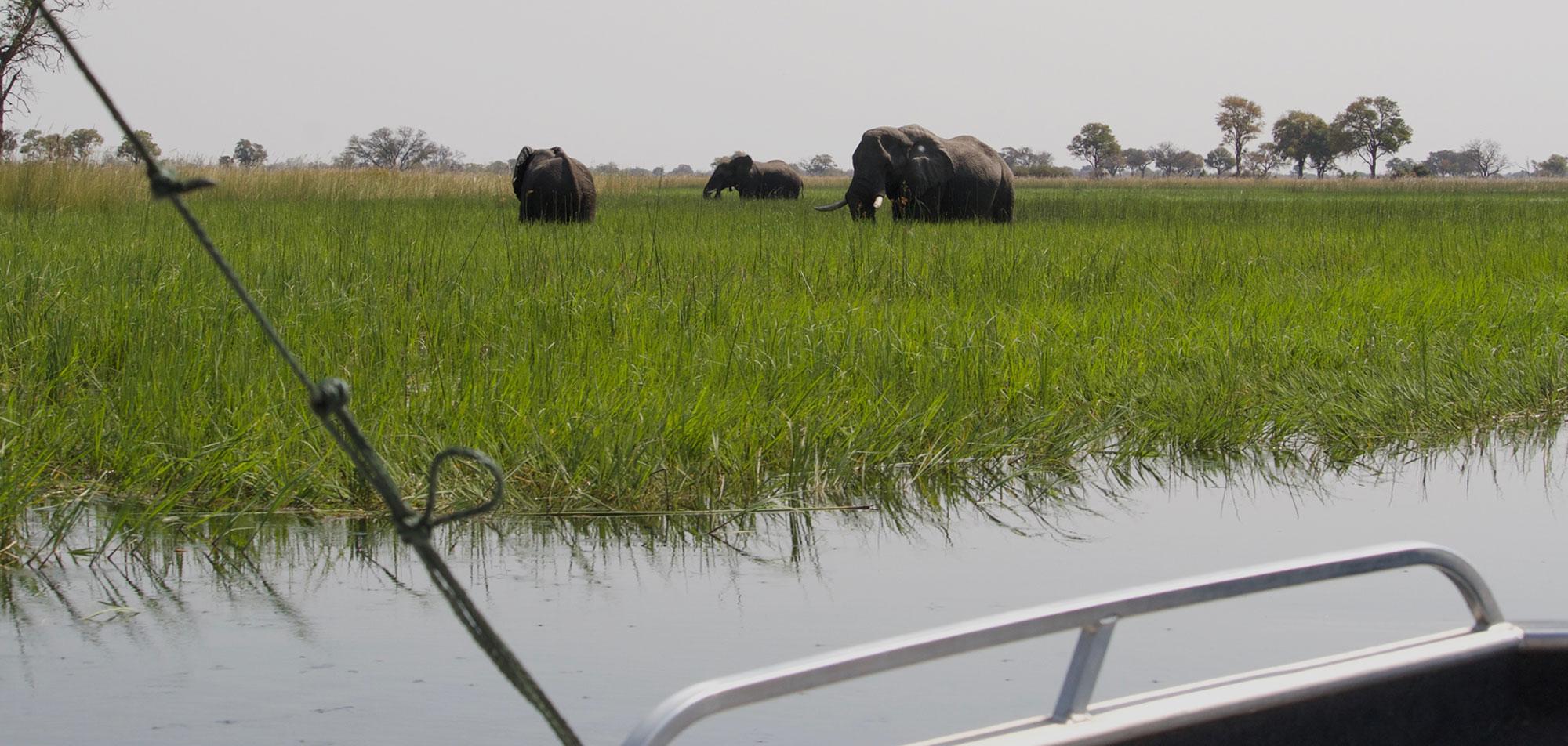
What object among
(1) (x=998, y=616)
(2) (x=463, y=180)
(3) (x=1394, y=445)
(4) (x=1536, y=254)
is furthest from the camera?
(2) (x=463, y=180)

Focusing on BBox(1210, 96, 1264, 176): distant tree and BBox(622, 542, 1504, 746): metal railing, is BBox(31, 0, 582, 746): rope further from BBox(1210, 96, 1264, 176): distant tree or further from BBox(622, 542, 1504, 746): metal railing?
BBox(1210, 96, 1264, 176): distant tree

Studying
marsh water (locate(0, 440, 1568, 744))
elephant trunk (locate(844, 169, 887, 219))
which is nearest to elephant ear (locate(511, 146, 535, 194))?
elephant trunk (locate(844, 169, 887, 219))

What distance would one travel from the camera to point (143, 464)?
182 inches

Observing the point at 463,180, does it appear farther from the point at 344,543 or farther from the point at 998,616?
the point at 998,616

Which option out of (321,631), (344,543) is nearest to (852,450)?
(344,543)

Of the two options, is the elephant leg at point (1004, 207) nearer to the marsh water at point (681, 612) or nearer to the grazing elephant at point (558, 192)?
the grazing elephant at point (558, 192)

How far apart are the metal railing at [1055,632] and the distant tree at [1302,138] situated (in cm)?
10765

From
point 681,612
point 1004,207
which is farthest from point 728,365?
point 1004,207

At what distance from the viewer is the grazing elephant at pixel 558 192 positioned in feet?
50.5

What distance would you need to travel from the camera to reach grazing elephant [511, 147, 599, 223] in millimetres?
15398

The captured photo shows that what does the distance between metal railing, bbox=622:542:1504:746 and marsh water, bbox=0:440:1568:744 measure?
136 centimetres

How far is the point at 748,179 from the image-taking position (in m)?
38.2

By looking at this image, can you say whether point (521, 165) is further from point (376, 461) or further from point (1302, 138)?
point (1302, 138)

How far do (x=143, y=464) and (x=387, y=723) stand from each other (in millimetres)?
2020
